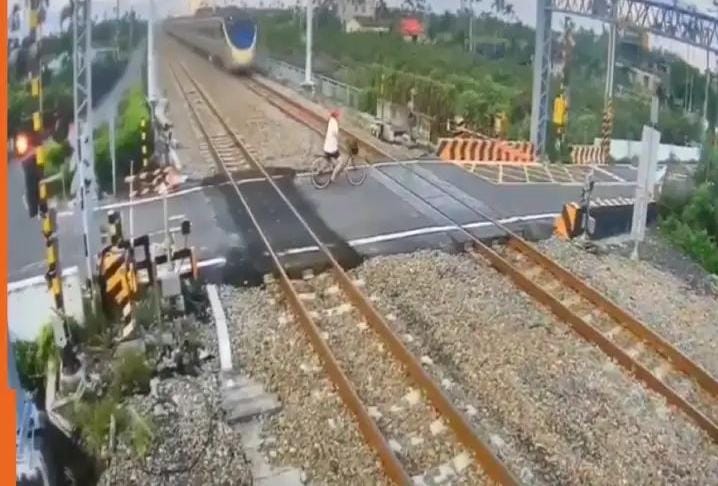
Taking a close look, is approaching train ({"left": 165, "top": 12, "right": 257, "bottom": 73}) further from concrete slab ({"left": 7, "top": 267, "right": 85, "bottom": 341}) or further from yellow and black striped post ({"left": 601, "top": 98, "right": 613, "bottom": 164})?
yellow and black striped post ({"left": 601, "top": 98, "right": 613, "bottom": 164})

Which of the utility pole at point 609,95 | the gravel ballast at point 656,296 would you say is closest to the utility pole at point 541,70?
the utility pole at point 609,95

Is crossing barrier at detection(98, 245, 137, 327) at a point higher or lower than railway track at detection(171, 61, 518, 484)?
higher

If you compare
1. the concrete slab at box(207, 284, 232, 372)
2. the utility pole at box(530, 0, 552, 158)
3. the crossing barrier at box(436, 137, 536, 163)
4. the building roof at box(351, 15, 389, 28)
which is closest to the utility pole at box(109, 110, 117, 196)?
the concrete slab at box(207, 284, 232, 372)

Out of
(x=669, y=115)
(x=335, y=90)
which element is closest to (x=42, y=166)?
(x=335, y=90)

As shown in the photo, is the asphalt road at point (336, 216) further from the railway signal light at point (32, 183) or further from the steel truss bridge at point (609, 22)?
the steel truss bridge at point (609, 22)

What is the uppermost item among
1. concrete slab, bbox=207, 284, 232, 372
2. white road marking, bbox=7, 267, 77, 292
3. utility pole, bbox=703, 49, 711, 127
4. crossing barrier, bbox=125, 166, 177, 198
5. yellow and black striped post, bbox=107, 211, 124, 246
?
utility pole, bbox=703, 49, 711, 127

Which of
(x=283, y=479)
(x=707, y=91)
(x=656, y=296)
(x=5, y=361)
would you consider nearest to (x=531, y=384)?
(x=656, y=296)
